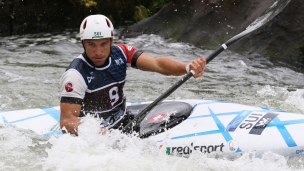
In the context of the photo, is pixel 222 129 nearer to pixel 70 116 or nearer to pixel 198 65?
pixel 198 65

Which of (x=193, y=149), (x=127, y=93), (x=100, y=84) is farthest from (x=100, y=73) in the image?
(x=127, y=93)

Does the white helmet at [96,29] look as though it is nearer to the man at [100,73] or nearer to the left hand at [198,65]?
the man at [100,73]

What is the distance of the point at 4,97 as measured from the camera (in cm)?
789

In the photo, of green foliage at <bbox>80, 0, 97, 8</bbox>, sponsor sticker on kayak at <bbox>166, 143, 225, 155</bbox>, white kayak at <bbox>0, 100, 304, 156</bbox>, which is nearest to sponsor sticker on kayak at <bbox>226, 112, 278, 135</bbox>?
white kayak at <bbox>0, 100, 304, 156</bbox>

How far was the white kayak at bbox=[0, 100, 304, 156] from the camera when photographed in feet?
15.3

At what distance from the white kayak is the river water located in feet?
0.31

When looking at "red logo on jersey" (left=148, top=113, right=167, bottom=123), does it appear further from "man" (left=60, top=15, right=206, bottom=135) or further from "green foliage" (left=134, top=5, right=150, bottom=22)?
"green foliage" (left=134, top=5, right=150, bottom=22)

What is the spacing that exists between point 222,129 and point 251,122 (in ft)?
0.88

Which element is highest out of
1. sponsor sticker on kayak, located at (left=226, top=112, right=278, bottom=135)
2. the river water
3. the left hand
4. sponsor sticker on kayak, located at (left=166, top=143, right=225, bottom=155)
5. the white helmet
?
the white helmet

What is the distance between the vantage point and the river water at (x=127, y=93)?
4648 millimetres

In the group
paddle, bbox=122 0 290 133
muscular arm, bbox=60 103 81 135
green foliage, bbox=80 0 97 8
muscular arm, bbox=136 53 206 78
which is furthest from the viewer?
green foliage, bbox=80 0 97 8

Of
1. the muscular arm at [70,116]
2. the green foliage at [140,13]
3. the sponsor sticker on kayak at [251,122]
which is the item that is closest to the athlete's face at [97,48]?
the muscular arm at [70,116]

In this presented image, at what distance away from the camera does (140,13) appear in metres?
13.5

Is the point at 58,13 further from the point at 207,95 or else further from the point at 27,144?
the point at 27,144
